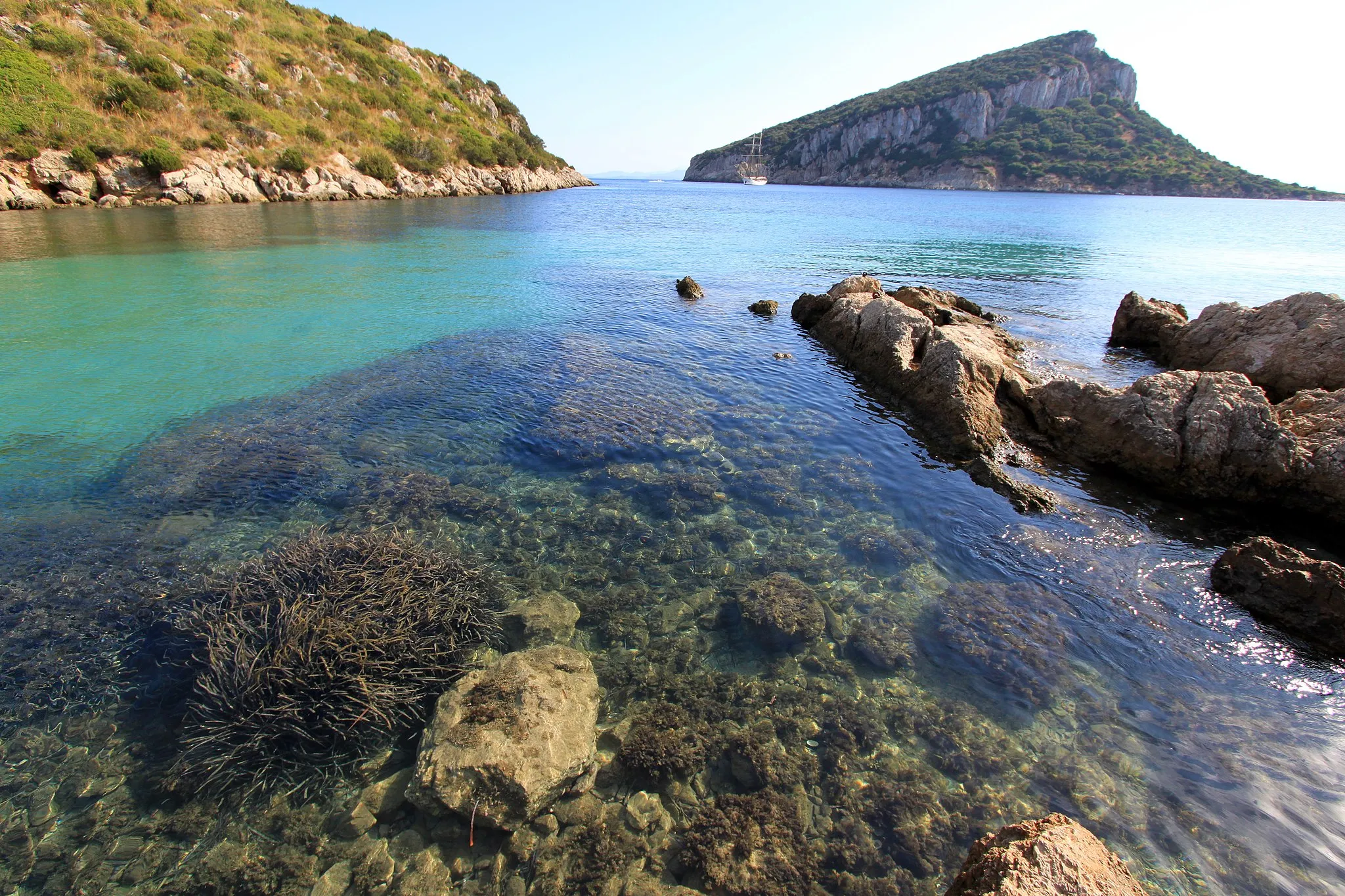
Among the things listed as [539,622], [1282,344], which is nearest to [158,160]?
[539,622]

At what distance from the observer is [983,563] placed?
8477mm

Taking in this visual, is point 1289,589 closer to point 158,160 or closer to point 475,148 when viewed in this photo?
point 158,160

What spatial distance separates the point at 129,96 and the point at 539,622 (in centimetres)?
6593

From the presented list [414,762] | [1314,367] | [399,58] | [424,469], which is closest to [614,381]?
[424,469]

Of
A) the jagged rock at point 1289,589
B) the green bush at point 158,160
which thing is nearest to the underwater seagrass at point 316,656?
the jagged rock at point 1289,589

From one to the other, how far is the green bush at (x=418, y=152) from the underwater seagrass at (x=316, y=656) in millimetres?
77521

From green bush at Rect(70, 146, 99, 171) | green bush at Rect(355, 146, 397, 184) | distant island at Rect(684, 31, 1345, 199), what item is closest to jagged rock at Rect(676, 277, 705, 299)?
green bush at Rect(70, 146, 99, 171)

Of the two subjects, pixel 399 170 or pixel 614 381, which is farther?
pixel 399 170

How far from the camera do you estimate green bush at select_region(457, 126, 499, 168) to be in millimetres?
79188

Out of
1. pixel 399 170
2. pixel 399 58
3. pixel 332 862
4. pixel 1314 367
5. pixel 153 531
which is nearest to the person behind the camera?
pixel 332 862

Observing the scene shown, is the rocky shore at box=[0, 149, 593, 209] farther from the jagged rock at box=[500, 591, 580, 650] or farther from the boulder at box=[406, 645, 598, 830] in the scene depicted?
the boulder at box=[406, 645, 598, 830]

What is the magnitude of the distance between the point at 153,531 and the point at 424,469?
12.5 ft

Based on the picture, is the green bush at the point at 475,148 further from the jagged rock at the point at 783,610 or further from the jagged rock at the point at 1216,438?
the jagged rock at the point at 783,610

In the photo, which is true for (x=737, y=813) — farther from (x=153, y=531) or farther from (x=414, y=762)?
(x=153, y=531)
